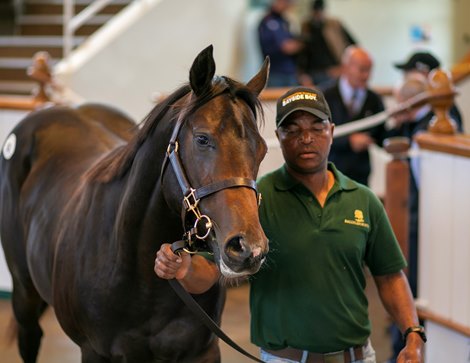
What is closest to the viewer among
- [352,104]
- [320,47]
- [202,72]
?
[202,72]

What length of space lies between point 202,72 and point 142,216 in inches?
23.9

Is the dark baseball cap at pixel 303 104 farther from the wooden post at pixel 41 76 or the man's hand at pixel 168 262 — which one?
the wooden post at pixel 41 76

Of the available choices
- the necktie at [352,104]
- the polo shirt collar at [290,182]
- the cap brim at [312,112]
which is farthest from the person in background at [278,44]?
the cap brim at [312,112]

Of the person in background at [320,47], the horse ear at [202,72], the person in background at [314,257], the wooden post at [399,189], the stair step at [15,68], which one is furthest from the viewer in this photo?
the person in background at [320,47]

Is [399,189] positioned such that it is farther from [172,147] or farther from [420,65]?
[172,147]

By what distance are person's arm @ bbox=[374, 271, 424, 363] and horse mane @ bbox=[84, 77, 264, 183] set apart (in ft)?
2.32

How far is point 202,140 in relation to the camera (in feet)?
8.45

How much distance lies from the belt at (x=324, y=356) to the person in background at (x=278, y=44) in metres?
6.54

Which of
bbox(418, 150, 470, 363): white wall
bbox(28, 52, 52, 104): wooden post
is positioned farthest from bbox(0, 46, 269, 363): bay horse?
bbox(28, 52, 52, 104): wooden post

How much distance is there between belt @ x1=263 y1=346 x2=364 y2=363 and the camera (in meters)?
2.88

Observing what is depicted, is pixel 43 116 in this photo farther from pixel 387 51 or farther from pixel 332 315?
pixel 387 51

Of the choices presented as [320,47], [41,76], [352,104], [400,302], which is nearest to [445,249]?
[400,302]

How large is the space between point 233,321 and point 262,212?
10.7 feet

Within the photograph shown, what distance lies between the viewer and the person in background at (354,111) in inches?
249
